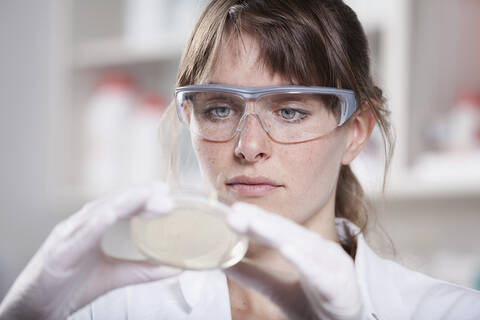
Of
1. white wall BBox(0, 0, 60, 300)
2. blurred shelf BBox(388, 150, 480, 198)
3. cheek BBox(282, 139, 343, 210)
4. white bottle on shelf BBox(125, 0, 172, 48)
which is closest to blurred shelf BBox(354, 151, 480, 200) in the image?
blurred shelf BBox(388, 150, 480, 198)

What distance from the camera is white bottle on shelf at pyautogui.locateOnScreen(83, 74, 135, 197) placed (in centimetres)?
221

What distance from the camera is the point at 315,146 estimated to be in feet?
3.54

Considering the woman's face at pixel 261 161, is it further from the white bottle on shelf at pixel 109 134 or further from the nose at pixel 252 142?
the white bottle on shelf at pixel 109 134

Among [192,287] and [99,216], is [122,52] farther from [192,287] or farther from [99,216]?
[99,216]

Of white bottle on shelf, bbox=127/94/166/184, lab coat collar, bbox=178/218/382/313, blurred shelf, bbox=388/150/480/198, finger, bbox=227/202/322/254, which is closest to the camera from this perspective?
finger, bbox=227/202/322/254

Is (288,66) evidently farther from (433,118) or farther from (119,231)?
(119,231)

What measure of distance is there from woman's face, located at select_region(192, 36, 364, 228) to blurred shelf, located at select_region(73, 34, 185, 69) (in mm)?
1130

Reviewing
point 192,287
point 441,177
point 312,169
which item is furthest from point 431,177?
point 192,287

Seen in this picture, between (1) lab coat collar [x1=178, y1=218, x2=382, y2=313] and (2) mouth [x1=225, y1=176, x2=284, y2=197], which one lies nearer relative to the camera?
(2) mouth [x1=225, y1=176, x2=284, y2=197]

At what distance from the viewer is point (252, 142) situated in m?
1.02

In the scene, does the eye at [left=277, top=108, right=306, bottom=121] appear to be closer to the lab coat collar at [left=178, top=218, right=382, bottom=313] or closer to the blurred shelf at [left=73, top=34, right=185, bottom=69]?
the lab coat collar at [left=178, top=218, right=382, bottom=313]

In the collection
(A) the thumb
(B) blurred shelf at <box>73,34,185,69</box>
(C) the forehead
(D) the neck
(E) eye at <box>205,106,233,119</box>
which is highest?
(C) the forehead

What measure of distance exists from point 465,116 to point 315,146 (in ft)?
2.92

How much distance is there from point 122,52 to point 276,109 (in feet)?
4.64
